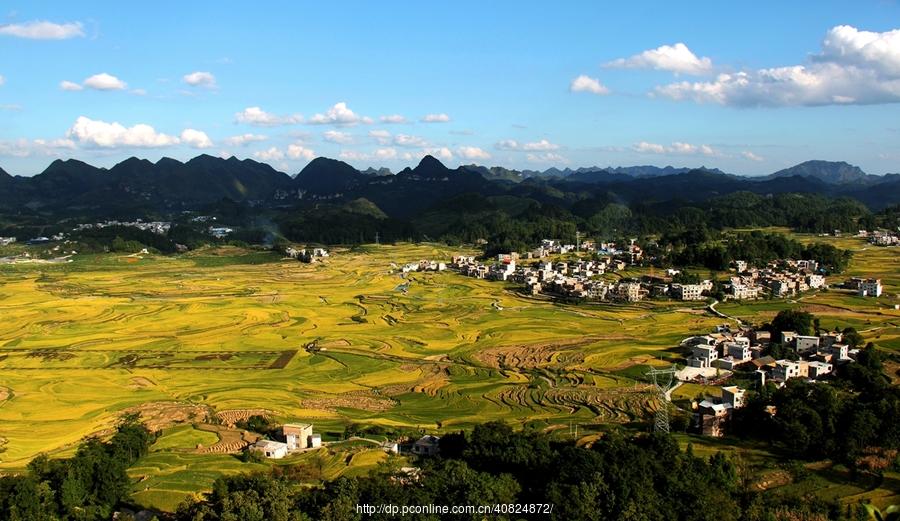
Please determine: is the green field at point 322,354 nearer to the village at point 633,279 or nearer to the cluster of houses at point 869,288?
the cluster of houses at point 869,288

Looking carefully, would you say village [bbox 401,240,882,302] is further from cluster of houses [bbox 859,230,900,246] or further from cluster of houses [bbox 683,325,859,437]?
cluster of houses [bbox 859,230,900,246]

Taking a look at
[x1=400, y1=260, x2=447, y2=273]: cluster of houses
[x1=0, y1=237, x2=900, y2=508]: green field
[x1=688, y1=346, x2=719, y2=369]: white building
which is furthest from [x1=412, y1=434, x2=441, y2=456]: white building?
[x1=400, y1=260, x2=447, y2=273]: cluster of houses

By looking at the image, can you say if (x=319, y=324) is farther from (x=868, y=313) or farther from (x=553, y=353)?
→ (x=868, y=313)

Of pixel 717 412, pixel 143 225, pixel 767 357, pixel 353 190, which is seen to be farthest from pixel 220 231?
pixel 717 412

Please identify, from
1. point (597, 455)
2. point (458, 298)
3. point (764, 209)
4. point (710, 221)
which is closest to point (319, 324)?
point (458, 298)

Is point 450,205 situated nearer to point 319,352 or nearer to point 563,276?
point 563,276
